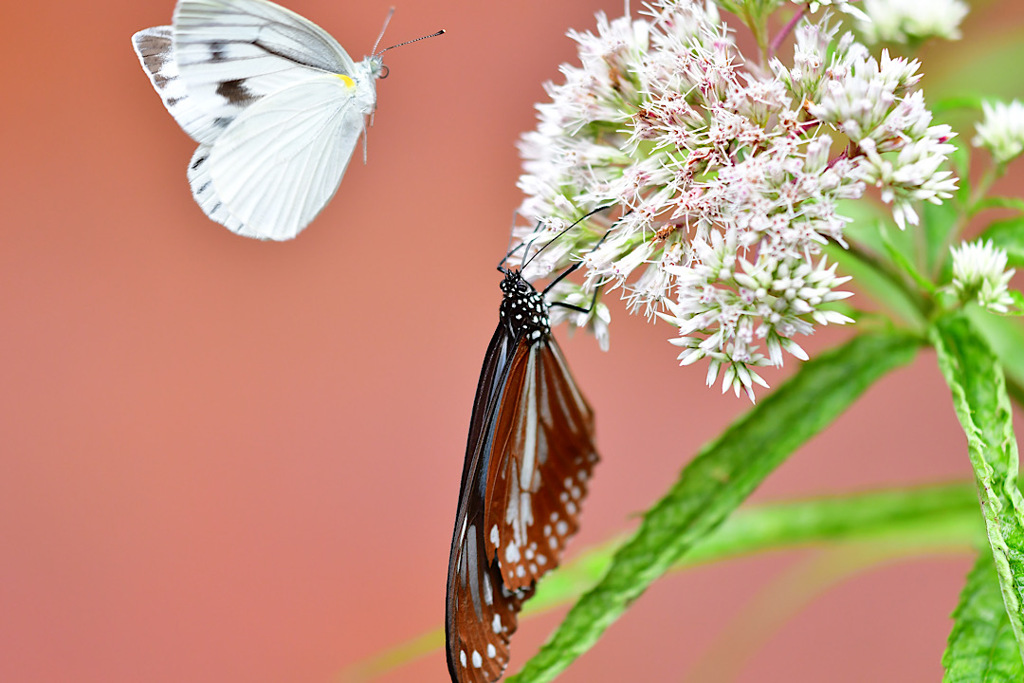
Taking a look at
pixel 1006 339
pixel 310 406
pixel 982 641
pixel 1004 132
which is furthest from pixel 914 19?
pixel 310 406

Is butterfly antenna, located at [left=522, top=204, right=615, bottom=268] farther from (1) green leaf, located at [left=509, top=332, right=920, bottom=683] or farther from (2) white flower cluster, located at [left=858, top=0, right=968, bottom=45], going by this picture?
(2) white flower cluster, located at [left=858, top=0, right=968, bottom=45]

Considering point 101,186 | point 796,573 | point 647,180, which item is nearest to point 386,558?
point 796,573

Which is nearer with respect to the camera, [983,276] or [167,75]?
[983,276]

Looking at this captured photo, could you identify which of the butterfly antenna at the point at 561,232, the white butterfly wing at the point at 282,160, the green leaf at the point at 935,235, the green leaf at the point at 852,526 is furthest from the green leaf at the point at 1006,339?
the white butterfly wing at the point at 282,160

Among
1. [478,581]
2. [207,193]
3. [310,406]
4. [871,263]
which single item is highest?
[207,193]

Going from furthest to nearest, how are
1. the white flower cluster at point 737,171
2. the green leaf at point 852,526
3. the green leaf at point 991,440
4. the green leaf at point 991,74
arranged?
the green leaf at point 991,74
the green leaf at point 852,526
the white flower cluster at point 737,171
the green leaf at point 991,440

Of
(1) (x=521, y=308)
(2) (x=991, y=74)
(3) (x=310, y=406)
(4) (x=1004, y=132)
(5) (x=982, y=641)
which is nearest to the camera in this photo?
(5) (x=982, y=641)

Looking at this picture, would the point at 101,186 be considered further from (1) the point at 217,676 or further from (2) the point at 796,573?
(2) the point at 796,573

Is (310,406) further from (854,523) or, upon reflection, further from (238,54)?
(854,523)

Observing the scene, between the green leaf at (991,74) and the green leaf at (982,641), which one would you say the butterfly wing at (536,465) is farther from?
the green leaf at (991,74)
